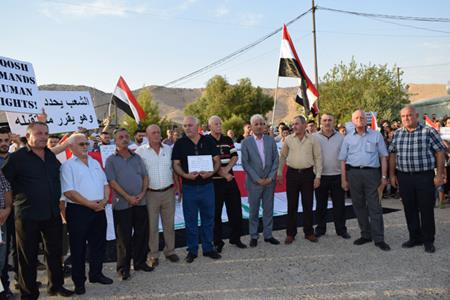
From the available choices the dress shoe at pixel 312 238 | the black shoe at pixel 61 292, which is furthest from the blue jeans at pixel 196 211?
the black shoe at pixel 61 292

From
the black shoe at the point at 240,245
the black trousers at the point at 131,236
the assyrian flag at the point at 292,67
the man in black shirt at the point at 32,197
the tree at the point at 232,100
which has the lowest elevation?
the black shoe at the point at 240,245

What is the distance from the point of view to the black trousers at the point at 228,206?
6.28 meters

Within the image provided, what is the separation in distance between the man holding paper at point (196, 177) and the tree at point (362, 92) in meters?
30.6

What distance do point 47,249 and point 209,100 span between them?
184ft

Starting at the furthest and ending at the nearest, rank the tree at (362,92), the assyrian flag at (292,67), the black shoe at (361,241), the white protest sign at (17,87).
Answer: the tree at (362,92)
the assyrian flag at (292,67)
the black shoe at (361,241)
the white protest sign at (17,87)

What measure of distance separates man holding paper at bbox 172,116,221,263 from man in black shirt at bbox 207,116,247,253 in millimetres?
295

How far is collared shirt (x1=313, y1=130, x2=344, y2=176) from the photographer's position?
6.78 meters

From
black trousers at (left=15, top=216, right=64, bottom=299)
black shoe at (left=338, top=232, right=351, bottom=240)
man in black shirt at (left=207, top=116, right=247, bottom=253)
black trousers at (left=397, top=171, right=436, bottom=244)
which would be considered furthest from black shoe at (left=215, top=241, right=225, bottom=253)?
black trousers at (left=397, top=171, right=436, bottom=244)

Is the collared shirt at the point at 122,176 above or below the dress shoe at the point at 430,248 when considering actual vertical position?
above

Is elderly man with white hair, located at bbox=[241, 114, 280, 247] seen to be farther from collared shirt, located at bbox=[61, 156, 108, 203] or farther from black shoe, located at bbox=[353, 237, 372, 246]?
collared shirt, located at bbox=[61, 156, 108, 203]

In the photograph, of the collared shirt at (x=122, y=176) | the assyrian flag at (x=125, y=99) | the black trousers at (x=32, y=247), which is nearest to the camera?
the black trousers at (x=32, y=247)

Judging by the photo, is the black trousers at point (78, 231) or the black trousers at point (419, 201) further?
the black trousers at point (419, 201)

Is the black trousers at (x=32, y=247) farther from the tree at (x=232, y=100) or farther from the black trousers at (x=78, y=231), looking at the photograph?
the tree at (x=232, y=100)

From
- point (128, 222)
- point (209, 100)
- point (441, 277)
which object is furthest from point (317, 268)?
point (209, 100)
